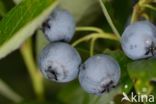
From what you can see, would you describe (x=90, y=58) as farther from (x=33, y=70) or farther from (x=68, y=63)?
(x=33, y=70)

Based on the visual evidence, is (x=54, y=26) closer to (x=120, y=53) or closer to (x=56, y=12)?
(x=56, y=12)

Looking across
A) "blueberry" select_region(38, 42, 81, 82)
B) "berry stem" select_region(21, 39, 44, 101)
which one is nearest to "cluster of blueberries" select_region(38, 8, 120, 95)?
"blueberry" select_region(38, 42, 81, 82)

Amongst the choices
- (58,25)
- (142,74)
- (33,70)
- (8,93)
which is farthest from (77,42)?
(8,93)

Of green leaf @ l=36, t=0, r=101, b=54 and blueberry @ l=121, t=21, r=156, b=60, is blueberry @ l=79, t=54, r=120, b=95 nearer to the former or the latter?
blueberry @ l=121, t=21, r=156, b=60

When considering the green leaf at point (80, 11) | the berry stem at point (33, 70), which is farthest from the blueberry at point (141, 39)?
the berry stem at point (33, 70)

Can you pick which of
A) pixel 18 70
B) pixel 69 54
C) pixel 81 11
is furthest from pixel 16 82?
pixel 69 54

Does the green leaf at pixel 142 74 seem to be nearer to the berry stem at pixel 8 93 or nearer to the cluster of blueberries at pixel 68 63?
the cluster of blueberries at pixel 68 63
